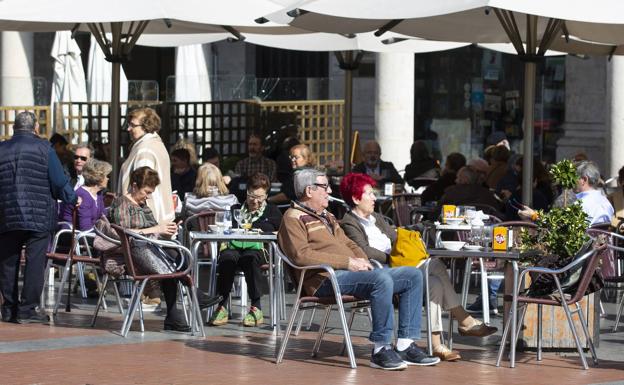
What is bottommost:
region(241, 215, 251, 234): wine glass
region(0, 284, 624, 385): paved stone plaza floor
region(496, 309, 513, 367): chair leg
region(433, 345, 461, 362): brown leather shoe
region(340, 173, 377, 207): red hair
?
→ region(0, 284, 624, 385): paved stone plaza floor

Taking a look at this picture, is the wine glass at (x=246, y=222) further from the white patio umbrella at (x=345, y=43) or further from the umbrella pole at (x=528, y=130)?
the white patio umbrella at (x=345, y=43)

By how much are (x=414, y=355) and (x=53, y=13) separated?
4981mm

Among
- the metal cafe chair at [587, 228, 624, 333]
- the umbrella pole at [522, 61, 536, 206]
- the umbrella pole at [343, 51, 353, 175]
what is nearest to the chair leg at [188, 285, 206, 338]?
the metal cafe chair at [587, 228, 624, 333]

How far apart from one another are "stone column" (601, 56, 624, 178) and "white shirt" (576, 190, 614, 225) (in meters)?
6.97

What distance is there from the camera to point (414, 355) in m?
10.0

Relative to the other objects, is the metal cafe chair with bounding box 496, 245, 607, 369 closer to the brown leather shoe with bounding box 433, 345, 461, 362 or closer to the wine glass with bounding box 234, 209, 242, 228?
the brown leather shoe with bounding box 433, 345, 461, 362

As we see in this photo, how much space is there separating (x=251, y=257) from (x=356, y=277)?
2.40 m

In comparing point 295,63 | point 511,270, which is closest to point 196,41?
point 511,270

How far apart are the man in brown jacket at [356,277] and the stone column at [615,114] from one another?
9769mm

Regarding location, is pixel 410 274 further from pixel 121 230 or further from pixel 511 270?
pixel 121 230

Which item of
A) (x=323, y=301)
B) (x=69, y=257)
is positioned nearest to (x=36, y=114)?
(x=69, y=257)

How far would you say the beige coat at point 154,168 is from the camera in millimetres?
12820

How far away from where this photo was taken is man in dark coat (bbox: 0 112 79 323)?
11898 millimetres

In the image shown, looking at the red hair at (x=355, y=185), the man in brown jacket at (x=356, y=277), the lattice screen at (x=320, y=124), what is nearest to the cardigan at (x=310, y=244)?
the man in brown jacket at (x=356, y=277)
